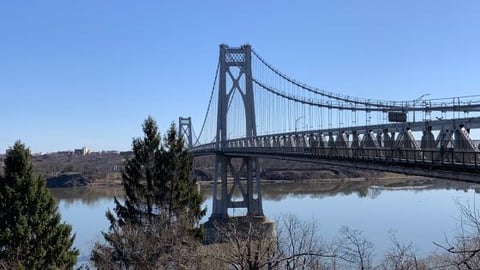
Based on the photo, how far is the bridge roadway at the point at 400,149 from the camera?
580 inches

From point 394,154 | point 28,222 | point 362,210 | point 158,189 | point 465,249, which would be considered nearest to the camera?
point 465,249

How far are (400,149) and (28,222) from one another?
1095cm

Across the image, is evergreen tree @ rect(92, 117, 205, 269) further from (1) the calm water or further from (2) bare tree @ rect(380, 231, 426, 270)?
(2) bare tree @ rect(380, 231, 426, 270)

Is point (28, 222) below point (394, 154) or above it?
below

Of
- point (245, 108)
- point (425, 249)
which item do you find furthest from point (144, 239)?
point (245, 108)

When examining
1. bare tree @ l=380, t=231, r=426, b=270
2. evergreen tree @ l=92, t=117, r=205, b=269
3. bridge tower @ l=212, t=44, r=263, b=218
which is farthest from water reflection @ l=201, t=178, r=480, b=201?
bare tree @ l=380, t=231, r=426, b=270

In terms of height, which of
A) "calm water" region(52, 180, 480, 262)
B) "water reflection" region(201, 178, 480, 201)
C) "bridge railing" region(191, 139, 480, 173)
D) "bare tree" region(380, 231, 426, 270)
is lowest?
"calm water" region(52, 180, 480, 262)

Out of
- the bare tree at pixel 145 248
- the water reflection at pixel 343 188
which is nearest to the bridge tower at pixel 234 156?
the water reflection at pixel 343 188

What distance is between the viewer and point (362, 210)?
46219 mm

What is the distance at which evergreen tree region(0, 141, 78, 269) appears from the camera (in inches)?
515

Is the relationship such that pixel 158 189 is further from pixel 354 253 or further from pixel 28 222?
pixel 354 253

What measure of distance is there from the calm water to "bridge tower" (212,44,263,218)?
2.40m

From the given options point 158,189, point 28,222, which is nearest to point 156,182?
point 158,189

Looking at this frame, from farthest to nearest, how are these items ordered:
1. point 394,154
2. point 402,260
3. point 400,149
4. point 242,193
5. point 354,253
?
1. point 242,193
2. point 354,253
3. point 394,154
4. point 400,149
5. point 402,260
